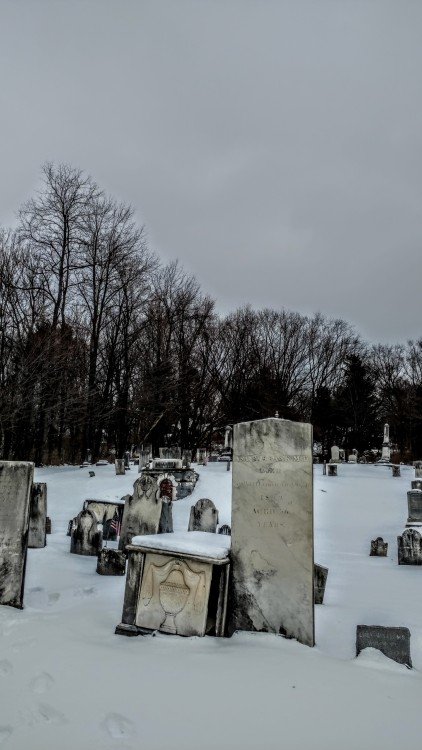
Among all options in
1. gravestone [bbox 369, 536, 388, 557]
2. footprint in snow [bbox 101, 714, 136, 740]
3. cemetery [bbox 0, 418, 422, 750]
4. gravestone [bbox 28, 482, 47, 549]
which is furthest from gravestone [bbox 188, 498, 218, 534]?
footprint in snow [bbox 101, 714, 136, 740]

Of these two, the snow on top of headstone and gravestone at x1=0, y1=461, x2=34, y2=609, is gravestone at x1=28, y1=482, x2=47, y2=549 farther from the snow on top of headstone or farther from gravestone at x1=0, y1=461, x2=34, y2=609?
the snow on top of headstone

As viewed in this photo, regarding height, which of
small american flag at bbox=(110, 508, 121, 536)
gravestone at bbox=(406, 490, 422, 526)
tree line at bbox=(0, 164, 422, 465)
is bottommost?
small american flag at bbox=(110, 508, 121, 536)

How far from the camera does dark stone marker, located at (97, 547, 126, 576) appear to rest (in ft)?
21.2

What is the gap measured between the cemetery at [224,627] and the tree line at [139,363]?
42.8ft

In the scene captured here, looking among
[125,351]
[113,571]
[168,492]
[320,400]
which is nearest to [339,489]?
[168,492]

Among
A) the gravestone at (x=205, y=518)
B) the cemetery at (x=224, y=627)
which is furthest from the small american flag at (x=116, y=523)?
the cemetery at (x=224, y=627)

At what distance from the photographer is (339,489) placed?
1545 centimetres

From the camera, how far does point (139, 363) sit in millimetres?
28391

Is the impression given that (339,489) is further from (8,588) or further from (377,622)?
(8,588)

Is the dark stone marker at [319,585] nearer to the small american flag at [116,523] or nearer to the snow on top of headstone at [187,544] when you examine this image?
the snow on top of headstone at [187,544]

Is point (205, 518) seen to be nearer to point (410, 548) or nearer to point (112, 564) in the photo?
point (112, 564)

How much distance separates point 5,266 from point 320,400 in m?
28.5

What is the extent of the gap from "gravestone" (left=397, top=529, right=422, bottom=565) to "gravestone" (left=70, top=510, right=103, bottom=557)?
15.7 ft

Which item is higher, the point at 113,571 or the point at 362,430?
the point at 362,430
